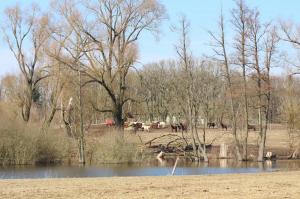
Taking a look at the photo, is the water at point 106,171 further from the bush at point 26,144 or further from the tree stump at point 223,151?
the tree stump at point 223,151

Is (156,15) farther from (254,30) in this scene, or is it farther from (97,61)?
(254,30)

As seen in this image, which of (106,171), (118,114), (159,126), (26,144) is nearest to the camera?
(106,171)

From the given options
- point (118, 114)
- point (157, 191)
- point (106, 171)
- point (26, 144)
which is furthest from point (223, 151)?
point (157, 191)

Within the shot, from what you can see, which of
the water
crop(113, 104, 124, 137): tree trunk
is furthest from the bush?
crop(113, 104, 124, 137): tree trunk

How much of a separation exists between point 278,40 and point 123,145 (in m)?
16.3

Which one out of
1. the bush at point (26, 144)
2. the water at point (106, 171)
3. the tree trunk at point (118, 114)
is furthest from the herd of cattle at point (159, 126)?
the water at point (106, 171)

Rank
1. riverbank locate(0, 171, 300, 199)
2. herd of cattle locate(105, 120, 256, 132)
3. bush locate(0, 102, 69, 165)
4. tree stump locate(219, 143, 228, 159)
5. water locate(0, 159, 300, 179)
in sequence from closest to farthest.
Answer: riverbank locate(0, 171, 300, 199) → water locate(0, 159, 300, 179) → bush locate(0, 102, 69, 165) → tree stump locate(219, 143, 228, 159) → herd of cattle locate(105, 120, 256, 132)

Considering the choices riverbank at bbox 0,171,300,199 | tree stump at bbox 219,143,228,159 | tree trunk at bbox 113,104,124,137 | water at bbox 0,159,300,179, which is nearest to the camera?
riverbank at bbox 0,171,300,199

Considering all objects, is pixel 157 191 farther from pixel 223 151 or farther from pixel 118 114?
pixel 118 114

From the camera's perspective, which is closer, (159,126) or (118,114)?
(118,114)

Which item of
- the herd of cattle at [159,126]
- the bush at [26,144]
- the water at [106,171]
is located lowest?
the water at [106,171]

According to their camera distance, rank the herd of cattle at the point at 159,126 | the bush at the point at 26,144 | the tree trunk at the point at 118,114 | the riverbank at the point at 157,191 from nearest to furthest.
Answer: the riverbank at the point at 157,191, the bush at the point at 26,144, the tree trunk at the point at 118,114, the herd of cattle at the point at 159,126

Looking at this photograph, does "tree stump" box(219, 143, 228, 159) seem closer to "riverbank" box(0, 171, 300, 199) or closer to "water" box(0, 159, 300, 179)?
"water" box(0, 159, 300, 179)

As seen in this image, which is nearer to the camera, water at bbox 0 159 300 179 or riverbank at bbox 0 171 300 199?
riverbank at bbox 0 171 300 199
